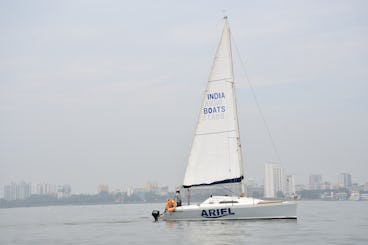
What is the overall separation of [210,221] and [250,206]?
Result: 302cm

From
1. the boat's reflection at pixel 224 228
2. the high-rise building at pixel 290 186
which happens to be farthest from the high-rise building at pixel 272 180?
the boat's reflection at pixel 224 228

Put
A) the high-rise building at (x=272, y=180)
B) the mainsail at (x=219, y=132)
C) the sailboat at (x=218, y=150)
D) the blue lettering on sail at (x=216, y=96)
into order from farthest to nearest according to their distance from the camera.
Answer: the high-rise building at (x=272, y=180)
the blue lettering on sail at (x=216, y=96)
the mainsail at (x=219, y=132)
the sailboat at (x=218, y=150)

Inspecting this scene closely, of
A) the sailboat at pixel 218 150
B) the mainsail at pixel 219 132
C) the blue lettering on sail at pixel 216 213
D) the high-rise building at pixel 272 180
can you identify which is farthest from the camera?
the high-rise building at pixel 272 180

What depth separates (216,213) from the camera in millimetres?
35062

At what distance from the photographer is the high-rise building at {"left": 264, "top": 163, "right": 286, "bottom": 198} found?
60078mm

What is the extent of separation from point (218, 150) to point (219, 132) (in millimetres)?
1163

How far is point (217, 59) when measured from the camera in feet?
120

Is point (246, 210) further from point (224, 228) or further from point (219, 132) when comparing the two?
point (219, 132)

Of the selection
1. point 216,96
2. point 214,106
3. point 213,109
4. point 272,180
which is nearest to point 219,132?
point 213,109

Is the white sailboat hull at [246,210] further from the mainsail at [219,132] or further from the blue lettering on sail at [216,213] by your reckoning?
the mainsail at [219,132]

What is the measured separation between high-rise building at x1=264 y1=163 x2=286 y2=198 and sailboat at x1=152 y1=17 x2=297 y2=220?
23746mm

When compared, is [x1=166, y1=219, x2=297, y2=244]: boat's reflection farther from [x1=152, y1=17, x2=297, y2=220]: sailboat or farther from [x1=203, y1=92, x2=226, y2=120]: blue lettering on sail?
[x1=203, y1=92, x2=226, y2=120]: blue lettering on sail

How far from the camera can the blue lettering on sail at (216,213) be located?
34.7 metres

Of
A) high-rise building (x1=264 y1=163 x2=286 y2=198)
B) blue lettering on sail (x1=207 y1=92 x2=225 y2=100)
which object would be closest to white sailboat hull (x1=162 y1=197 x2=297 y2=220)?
blue lettering on sail (x1=207 y1=92 x2=225 y2=100)
